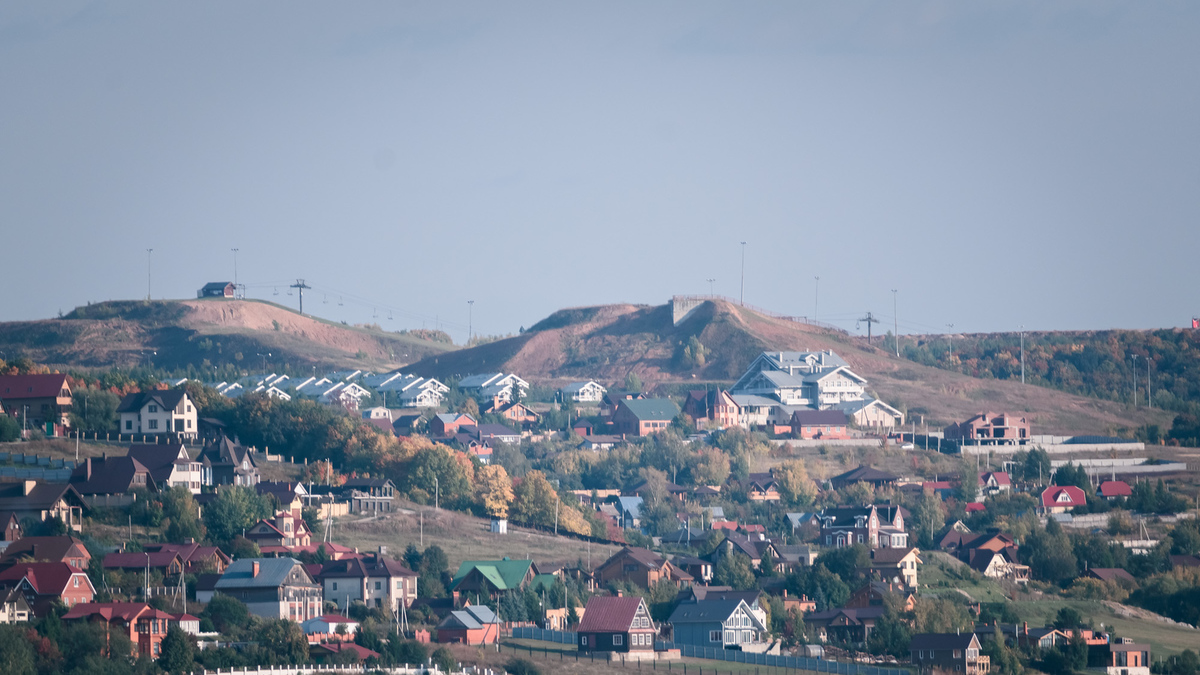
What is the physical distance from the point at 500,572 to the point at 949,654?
17.7 meters

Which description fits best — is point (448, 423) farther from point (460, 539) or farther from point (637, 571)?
point (637, 571)

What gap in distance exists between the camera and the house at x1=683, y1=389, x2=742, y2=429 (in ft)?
402

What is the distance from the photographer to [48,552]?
67188 mm

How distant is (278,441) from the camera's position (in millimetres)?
97312

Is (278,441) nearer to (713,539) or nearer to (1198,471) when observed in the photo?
(713,539)

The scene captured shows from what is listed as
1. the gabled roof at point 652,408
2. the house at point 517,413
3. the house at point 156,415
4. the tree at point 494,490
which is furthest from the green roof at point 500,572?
the house at point 517,413

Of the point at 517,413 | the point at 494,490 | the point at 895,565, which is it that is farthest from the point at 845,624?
the point at 517,413

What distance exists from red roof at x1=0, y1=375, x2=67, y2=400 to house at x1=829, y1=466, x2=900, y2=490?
41.5m

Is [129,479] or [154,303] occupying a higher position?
[154,303]

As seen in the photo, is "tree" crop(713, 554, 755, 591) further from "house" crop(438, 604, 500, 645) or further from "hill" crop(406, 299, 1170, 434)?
"hill" crop(406, 299, 1170, 434)

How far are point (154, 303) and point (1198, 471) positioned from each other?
10271 cm

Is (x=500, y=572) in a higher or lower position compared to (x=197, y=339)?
lower

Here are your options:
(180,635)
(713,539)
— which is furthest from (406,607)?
(713,539)

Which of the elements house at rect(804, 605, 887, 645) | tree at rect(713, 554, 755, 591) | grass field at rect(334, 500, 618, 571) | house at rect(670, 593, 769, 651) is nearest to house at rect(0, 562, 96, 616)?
grass field at rect(334, 500, 618, 571)
